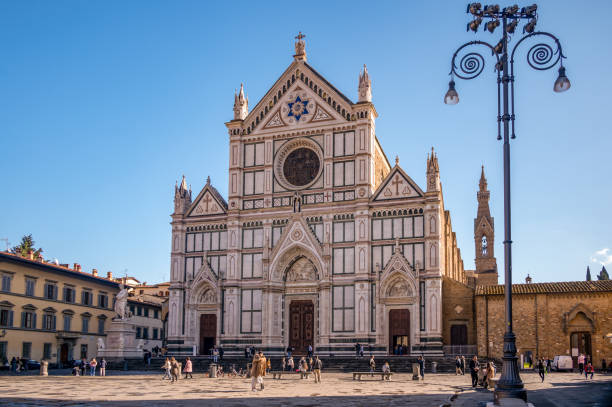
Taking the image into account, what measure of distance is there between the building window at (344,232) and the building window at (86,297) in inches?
980

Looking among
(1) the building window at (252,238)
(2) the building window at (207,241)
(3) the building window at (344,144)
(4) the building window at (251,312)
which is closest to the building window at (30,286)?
(2) the building window at (207,241)

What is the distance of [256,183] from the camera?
182ft

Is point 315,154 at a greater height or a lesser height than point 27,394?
greater

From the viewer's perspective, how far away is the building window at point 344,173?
173ft

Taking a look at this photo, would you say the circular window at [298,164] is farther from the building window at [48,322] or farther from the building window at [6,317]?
the building window at [6,317]

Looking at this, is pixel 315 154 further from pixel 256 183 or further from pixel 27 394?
pixel 27 394

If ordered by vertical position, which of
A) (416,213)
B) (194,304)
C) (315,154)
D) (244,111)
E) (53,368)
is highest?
(244,111)

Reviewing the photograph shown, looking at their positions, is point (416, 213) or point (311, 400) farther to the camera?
point (416, 213)

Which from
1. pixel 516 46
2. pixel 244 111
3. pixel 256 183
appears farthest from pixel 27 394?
pixel 244 111

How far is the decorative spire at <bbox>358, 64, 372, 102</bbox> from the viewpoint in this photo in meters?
53.4

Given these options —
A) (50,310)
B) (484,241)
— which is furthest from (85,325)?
(484,241)

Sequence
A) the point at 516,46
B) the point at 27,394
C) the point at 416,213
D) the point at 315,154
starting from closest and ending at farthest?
the point at 516,46
the point at 27,394
the point at 416,213
the point at 315,154

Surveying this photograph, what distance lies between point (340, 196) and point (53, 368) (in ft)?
90.7

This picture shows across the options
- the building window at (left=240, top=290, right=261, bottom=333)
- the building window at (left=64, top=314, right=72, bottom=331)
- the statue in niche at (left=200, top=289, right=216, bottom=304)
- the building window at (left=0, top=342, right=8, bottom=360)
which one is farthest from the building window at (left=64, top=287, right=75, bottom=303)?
the building window at (left=240, top=290, right=261, bottom=333)
